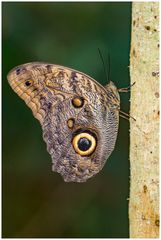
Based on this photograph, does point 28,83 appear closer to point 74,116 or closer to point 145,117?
point 74,116

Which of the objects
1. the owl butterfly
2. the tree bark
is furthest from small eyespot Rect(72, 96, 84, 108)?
the tree bark

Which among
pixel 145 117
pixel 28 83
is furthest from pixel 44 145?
pixel 145 117

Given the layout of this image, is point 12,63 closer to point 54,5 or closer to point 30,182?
point 54,5

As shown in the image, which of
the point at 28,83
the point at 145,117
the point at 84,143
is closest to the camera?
the point at 145,117

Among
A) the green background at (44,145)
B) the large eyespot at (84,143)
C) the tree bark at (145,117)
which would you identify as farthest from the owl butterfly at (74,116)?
the green background at (44,145)

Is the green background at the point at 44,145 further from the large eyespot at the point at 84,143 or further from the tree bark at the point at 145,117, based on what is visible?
the tree bark at the point at 145,117

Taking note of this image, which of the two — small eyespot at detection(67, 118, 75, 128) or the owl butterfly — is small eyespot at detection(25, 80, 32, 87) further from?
small eyespot at detection(67, 118, 75, 128)
